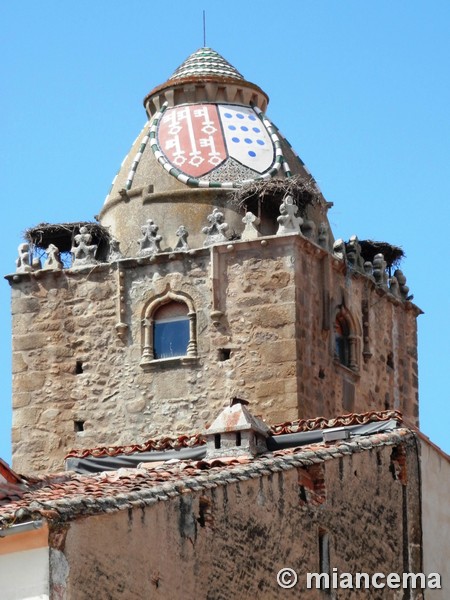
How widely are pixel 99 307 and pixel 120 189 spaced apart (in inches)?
87.7

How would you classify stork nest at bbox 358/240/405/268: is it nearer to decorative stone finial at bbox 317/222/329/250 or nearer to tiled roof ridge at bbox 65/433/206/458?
decorative stone finial at bbox 317/222/329/250

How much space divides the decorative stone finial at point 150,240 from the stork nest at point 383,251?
3.91 meters

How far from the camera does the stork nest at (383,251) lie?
1501 inches

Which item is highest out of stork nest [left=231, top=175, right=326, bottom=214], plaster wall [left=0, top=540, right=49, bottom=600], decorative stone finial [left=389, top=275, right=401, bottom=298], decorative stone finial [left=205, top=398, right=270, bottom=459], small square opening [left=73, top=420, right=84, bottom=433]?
stork nest [left=231, top=175, right=326, bottom=214]

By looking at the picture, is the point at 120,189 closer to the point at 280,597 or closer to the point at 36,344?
the point at 36,344

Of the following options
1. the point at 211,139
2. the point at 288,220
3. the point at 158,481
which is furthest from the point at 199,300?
the point at 158,481

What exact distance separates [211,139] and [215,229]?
2.24m

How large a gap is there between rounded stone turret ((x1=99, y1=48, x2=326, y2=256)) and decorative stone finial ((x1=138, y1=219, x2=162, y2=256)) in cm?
15

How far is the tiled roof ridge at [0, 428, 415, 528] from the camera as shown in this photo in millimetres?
20938

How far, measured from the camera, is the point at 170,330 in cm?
3547

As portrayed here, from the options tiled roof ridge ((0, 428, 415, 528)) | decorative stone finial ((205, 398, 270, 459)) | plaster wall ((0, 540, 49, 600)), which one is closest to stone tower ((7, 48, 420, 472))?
decorative stone finial ((205, 398, 270, 459))

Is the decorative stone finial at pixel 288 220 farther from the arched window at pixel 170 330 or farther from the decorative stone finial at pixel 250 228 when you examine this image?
the arched window at pixel 170 330

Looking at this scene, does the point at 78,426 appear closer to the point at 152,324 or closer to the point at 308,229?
the point at 152,324

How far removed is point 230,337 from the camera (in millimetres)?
34875
